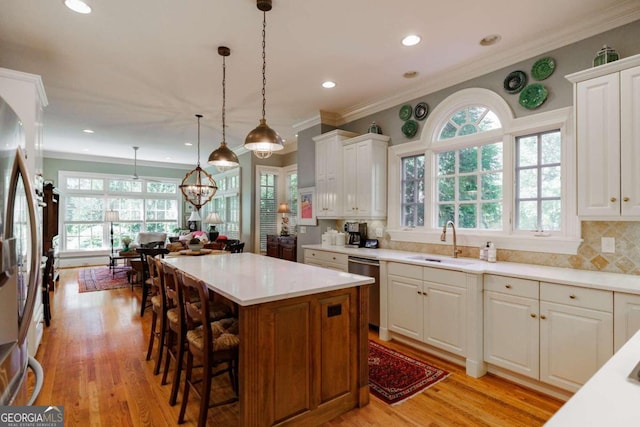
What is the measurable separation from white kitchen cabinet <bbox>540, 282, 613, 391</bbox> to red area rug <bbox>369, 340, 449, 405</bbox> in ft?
2.68

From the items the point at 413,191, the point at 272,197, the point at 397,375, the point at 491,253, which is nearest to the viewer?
the point at 397,375

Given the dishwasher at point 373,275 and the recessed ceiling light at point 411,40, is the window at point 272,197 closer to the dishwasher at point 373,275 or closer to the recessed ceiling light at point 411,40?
the dishwasher at point 373,275

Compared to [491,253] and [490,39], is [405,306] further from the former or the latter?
[490,39]

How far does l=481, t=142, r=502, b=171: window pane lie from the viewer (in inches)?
133

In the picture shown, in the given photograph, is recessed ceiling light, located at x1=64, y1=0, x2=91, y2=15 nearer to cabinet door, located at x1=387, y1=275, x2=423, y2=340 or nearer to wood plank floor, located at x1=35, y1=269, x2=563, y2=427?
wood plank floor, located at x1=35, y1=269, x2=563, y2=427

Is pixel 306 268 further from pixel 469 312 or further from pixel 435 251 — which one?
pixel 435 251

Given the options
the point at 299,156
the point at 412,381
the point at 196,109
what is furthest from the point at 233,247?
the point at 412,381

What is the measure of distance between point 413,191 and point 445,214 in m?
0.53

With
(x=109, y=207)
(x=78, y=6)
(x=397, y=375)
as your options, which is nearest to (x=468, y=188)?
(x=397, y=375)

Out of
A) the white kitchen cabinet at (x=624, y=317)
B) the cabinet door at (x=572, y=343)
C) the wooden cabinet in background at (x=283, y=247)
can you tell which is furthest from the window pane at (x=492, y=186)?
the wooden cabinet in background at (x=283, y=247)

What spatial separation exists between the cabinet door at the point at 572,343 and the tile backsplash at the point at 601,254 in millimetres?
649

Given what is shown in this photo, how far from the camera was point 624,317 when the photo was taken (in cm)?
208

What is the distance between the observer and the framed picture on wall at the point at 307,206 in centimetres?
534

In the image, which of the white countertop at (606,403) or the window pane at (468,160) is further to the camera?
the window pane at (468,160)
